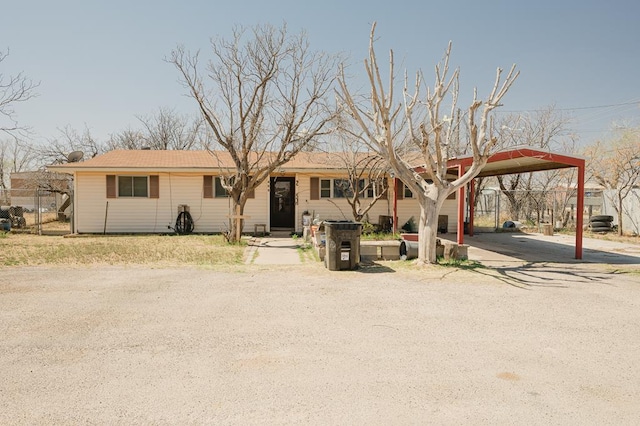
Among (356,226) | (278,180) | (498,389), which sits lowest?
(498,389)

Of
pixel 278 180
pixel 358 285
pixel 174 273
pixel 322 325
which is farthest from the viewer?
pixel 278 180

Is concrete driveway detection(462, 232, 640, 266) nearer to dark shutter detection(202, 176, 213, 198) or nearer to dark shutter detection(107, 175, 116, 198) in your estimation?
dark shutter detection(202, 176, 213, 198)

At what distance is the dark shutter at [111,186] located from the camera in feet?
52.4

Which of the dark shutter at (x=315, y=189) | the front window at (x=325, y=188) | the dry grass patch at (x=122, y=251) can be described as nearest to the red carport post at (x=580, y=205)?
the dry grass patch at (x=122, y=251)

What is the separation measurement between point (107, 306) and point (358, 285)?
13.0ft

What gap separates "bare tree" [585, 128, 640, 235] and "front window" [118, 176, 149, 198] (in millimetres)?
19048

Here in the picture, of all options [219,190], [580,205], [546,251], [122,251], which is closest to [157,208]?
[219,190]

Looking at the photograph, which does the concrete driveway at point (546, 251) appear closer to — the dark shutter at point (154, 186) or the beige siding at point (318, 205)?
the beige siding at point (318, 205)

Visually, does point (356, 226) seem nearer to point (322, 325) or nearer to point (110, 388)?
point (322, 325)

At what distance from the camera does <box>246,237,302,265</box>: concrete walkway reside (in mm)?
9901

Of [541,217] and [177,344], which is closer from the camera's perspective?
[177,344]

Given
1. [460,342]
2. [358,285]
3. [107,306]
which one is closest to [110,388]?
[107,306]

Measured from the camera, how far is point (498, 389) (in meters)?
3.32

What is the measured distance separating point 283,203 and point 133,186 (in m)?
6.11
